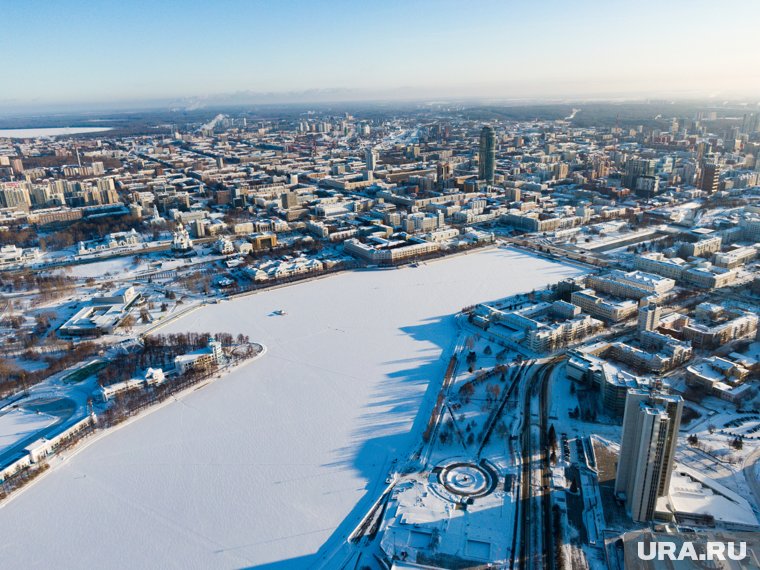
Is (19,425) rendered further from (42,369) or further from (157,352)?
(157,352)

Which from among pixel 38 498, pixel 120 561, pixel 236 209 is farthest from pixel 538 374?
pixel 236 209

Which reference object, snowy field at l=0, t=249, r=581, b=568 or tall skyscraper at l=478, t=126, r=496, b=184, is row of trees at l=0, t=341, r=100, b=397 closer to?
snowy field at l=0, t=249, r=581, b=568

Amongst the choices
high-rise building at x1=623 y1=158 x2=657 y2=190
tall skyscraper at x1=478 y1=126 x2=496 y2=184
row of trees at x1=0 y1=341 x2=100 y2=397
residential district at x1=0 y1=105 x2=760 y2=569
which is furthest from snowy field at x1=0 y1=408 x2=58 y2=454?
high-rise building at x1=623 y1=158 x2=657 y2=190

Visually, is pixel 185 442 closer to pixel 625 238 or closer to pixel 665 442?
pixel 665 442

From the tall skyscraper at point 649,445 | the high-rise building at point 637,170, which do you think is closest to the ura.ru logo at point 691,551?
the tall skyscraper at point 649,445

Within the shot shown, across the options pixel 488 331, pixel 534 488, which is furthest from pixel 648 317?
pixel 534 488
